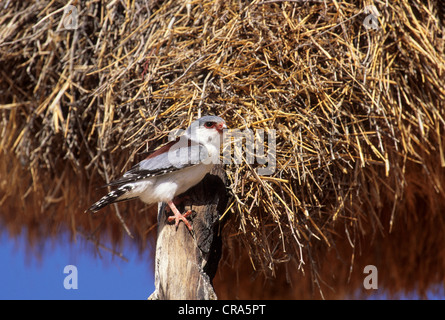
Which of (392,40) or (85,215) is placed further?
(85,215)

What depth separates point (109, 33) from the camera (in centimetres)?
199

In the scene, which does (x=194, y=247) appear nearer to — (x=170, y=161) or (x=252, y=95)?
(x=170, y=161)

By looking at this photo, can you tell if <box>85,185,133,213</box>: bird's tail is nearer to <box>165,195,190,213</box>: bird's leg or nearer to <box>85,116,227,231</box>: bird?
<box>85,116,227,231</box>: bird

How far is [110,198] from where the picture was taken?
1.51 m

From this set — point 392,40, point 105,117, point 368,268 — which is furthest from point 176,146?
point 368,268

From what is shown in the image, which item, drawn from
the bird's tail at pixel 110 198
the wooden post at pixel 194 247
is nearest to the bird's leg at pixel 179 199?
the wooden post at pixel 194 247

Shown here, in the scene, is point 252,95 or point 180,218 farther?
point 252,95

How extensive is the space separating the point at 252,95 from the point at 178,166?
1.08 feet

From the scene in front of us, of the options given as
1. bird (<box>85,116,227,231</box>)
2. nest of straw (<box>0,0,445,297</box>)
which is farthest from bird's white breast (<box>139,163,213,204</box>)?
nest of straw (<box>0,0,445,297</box>)

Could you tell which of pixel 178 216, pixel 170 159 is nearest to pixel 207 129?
pixel 170 159

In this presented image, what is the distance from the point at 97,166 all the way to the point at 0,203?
2.36 feet

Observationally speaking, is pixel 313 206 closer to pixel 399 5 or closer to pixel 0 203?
pixel 399 5

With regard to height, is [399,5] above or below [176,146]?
above

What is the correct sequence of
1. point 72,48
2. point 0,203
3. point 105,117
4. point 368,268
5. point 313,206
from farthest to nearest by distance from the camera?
point 368,268 < point 0,203 < point 72,48 < point 105,117 < point 313,206
